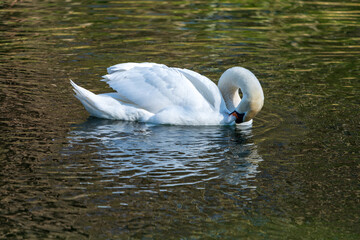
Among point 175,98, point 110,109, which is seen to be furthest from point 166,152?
point 110,109

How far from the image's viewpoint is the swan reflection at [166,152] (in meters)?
8.14

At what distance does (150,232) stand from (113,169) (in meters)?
1.83

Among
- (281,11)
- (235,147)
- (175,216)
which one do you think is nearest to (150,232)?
(175,216)

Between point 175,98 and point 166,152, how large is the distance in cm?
150

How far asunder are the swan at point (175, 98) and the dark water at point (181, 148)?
0.21 m

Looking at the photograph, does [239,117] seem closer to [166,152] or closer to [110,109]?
[166,152]

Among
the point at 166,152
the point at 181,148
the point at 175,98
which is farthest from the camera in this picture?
the point at 175,98

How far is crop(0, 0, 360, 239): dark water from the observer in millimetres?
6953

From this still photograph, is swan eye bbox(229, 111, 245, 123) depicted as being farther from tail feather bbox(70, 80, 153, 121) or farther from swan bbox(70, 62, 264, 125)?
tail feather bbox(70, 80, 153, 121)

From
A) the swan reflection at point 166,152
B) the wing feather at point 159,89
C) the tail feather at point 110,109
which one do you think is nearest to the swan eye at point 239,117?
the swan reflection at point 166,152

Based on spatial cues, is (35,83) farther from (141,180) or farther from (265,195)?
(265,195)

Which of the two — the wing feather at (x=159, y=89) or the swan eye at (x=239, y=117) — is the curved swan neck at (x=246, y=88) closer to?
the swan eye at (x=239, y=117)

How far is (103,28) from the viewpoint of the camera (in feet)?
57.9

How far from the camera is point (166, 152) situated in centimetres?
902
